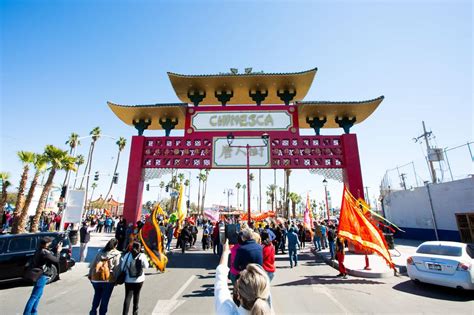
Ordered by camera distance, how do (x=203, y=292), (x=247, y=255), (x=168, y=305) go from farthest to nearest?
(x=203, y=292)
(x=168, y=305)
(x=247, y=255)

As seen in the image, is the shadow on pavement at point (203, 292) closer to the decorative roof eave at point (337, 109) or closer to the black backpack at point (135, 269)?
the black backpack at point (135, 269)

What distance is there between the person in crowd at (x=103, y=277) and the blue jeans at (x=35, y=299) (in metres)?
1.21

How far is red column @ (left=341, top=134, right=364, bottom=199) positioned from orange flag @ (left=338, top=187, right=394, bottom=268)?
4309 mm

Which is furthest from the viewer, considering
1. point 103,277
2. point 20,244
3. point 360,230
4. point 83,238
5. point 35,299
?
point 83,238

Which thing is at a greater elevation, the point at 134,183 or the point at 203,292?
the point at 134,183

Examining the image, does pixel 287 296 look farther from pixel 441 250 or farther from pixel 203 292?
pixel 441 250

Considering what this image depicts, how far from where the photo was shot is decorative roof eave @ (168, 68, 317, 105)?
47.5 ft

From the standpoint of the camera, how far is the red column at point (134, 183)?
1350 centimetres

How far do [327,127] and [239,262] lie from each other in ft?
51.2

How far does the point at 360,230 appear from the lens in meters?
9.02

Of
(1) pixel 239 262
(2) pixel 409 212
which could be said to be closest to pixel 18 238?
(1) pixel 239 262

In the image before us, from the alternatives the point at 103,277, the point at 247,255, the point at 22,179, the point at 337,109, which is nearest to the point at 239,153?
the point at 337,109

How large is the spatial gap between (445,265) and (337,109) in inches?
398

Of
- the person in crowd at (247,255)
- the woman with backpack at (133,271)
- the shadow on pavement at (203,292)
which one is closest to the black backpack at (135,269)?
the woman with backpack at (133,271)
